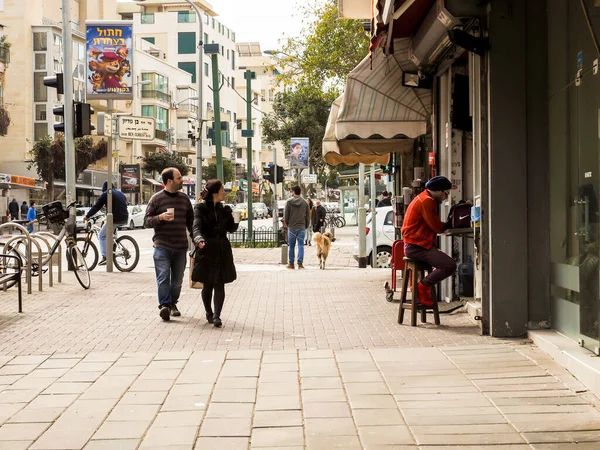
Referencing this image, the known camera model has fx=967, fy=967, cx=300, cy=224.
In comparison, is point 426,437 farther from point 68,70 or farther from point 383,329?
point 68,70

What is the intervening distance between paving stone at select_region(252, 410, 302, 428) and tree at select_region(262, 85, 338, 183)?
45.9m

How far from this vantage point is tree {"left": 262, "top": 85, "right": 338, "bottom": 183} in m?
52.8

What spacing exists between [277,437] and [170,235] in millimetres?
6021

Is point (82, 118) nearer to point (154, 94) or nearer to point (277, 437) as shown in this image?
point (277, 437)

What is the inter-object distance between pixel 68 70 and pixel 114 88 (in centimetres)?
106

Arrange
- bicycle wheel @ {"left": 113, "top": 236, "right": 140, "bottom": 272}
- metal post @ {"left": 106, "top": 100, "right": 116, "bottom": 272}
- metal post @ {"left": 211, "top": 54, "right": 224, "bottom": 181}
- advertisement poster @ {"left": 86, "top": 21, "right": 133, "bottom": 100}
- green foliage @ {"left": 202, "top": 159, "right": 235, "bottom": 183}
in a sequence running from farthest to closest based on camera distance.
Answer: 1. green foliage @ {"left": 202, "top": 159, "right": 235, "bottom": 183}
2. metal post @ {"left": 211, "top": 54, "right": 224, "bottom": 181}
3. bicycle wheel @ {"left": 113, "top": 236, "right": 140, "bottom": 272}
4. advertisement poster @ {"left": 86, "top": 21, "right": 133, "bottom": 100}
5. metal post @ {"left": 106, "top": 100, "right": 116, "bottom": 272}

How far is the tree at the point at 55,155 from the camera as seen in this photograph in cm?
6075

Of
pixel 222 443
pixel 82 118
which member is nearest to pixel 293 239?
pixel 82 118

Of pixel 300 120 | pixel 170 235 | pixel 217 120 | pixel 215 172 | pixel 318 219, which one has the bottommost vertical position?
pixel 170 235

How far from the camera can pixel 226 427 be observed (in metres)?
5.77

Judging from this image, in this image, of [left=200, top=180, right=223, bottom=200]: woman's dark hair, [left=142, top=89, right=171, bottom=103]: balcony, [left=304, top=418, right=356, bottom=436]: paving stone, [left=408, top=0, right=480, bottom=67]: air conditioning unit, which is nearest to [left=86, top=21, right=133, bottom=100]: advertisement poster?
[left=408, top=0, right=480, bottom=67]: air conditioning unit

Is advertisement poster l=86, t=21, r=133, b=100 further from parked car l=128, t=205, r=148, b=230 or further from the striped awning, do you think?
parked car l=128, t=205, r=148, b=230

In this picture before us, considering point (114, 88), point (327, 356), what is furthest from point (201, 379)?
point (114, 88)

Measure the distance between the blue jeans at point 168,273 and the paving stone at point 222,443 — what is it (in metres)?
5.79
